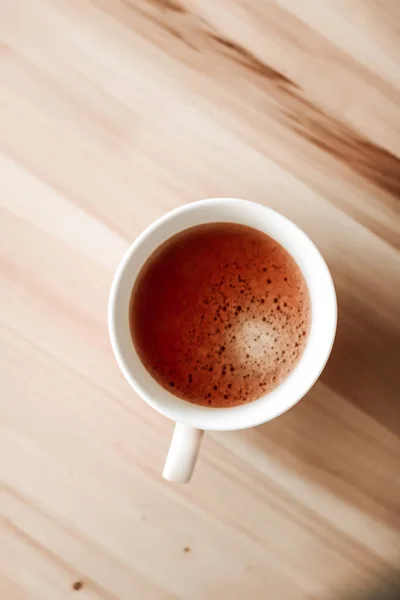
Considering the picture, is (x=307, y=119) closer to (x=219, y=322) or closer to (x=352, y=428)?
(x=219, y=322)

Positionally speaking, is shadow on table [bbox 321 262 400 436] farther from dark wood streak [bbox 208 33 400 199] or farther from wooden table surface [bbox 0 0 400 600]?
dark wood streak [bbox 208 33 400 199]

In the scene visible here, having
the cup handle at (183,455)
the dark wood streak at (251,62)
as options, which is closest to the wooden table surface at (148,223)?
the dark wood streak at (251,62)

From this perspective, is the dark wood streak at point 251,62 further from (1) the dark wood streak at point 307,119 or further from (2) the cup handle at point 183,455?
(2) the cup handle at point 183,455

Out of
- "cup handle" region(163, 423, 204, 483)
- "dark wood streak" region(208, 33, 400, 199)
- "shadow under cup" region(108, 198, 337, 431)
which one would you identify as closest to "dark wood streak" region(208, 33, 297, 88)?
"dark wood streak" region(208, 33, 400, 199)

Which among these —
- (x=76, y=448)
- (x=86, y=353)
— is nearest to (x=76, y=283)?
(x=86, y=353)

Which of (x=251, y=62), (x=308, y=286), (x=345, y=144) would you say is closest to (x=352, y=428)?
(x=308, y=286)
